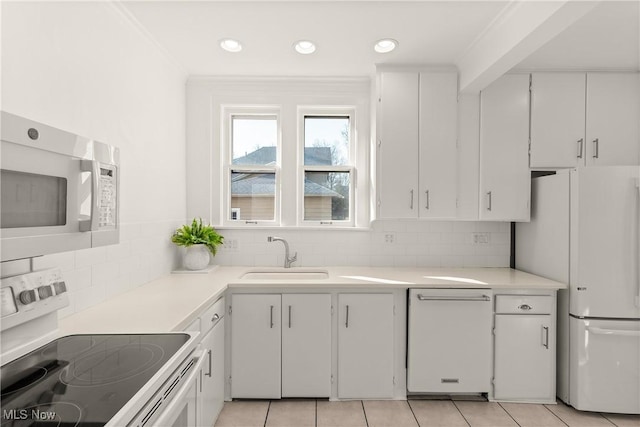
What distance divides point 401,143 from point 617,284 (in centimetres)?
172

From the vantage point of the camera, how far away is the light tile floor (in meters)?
2.21

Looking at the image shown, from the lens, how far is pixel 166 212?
8.77ft

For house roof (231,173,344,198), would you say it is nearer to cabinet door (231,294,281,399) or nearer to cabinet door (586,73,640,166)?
cabinet door (231,294,281,399)

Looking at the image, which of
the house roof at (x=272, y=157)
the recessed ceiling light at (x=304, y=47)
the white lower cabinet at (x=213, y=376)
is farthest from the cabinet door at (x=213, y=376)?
the recessed ceiling light at (x=304, y=47)

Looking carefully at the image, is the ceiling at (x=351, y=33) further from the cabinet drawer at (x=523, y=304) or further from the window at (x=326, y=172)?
the cabinet drawer at (x=523, y=304)

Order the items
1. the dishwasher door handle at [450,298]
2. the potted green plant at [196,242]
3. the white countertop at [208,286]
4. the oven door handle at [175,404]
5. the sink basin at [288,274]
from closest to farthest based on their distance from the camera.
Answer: the oven door handle at [175,404]
the white countertop at [208,286]
the dishwasher door handle at [450,298]
the potted green plant at [196,242]
the sink basin at [288,274]

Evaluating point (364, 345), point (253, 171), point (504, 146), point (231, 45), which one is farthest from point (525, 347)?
point (231, 45)

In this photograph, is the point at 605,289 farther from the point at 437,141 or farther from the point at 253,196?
the point at 253,196

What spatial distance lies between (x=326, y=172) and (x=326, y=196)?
0.22 meters

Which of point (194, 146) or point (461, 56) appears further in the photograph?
point (194, 146)

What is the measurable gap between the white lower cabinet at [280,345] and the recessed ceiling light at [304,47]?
1.73m

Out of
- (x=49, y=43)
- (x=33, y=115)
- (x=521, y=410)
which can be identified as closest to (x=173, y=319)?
(x=33, y=115)

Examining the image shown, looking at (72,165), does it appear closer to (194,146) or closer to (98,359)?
(98,359)

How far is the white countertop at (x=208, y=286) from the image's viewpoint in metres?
1.52
